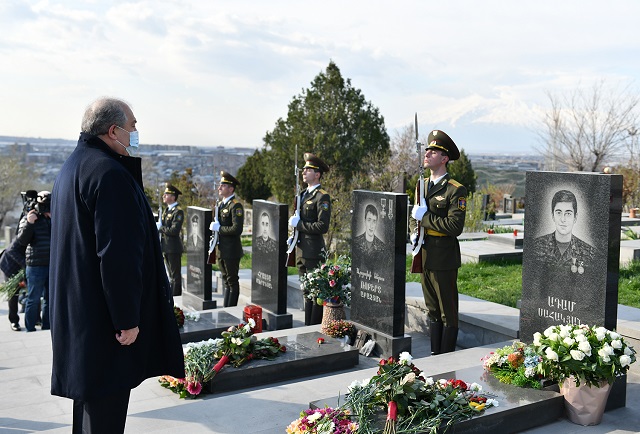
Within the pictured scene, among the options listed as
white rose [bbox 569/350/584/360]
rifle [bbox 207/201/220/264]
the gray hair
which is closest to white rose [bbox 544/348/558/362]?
white rose [bbox 569/350/584/360]

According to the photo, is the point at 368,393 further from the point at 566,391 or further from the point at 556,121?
the point at 556,121

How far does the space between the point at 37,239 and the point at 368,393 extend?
627 cm

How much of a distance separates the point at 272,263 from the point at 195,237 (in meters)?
2.56

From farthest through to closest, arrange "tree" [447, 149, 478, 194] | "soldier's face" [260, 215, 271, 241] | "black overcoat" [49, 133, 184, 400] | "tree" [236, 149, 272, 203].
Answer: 1. "tree" [236, 149, 272, 203]
2. "tree" [447, 149, 478, 194]
3. "soldier's face" [260, 215, 271, 241]
4. "black overcoat" [49, 133, 184, 400]

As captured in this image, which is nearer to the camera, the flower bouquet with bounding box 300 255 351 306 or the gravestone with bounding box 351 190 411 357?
the gravestone with bounding box 351 190 411 357

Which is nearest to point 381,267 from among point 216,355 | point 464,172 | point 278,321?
point 216,355

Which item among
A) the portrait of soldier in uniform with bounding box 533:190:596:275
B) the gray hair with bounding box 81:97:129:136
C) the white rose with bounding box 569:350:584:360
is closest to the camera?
the gray hair with bounding box 81:97:129:136

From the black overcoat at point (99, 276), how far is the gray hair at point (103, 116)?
5cm

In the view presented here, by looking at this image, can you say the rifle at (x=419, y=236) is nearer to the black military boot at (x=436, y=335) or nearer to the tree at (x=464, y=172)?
the black military boot at (x=436, y=335)

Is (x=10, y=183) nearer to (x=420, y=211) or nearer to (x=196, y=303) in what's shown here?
(x=196, y=303)

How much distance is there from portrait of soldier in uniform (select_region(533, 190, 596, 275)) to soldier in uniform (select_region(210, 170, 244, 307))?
5.66 metres

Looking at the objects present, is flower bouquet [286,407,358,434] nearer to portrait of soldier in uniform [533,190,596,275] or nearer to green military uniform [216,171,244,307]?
portrait of soldier in uniform [533,190,596,275]

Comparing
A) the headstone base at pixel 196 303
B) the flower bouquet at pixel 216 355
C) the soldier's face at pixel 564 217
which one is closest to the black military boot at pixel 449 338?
the flower bouquet at pixel 216 355

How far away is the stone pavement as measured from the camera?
14.7ft
